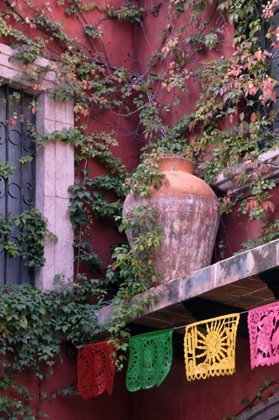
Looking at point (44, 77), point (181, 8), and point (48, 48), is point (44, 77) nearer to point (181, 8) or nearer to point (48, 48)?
Result: point (48, 48)

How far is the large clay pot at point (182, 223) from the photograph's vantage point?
808 centimetres

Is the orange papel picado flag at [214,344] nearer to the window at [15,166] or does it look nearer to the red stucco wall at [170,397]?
the red stucco wall at [170,397]

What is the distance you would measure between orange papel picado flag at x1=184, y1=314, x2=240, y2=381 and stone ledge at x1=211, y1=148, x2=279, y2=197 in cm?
142

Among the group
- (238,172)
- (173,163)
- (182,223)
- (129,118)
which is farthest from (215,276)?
(129,118)

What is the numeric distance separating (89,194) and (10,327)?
1.52 meters

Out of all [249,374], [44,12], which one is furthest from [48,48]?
[249,374]

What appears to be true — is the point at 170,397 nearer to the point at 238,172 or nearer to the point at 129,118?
the point at 238,172

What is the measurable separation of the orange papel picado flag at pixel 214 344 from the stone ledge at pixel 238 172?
4.65 feet

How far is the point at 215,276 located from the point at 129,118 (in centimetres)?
302

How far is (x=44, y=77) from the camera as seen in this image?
9148 millimetres

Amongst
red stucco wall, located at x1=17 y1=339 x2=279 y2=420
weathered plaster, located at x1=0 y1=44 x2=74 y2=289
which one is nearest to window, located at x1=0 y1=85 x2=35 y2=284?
weathered plaster, located at x1=0 y1=44 x2=74 y2=289

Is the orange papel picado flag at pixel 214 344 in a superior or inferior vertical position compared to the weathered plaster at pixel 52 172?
inferior

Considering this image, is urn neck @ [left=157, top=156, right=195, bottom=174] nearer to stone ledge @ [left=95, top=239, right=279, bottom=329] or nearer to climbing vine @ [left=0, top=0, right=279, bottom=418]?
climbing vine @ [left=0, top=0, right=279, bottom=418]

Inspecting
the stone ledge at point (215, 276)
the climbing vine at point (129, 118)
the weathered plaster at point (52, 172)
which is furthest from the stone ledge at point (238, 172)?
the weathered plaster at point (52, 172)
